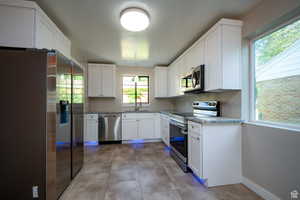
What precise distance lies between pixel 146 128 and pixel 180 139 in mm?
1743

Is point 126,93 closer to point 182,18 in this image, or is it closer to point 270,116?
point 182,18

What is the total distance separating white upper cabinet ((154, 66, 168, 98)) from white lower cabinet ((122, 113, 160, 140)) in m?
0.84

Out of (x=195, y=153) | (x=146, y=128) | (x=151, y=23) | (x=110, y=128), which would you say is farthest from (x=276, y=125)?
(x=110, y=128)

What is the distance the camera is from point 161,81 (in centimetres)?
459

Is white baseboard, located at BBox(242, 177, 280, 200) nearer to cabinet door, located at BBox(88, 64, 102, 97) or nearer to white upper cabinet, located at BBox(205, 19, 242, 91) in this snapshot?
white upper cabinet, located at BBox(205, 19, 242, 91)

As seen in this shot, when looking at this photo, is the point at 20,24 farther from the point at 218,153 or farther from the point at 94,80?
the point at 218,153

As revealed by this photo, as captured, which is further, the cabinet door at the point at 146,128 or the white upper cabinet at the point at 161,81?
the white upper cabinet at the point at 161,81

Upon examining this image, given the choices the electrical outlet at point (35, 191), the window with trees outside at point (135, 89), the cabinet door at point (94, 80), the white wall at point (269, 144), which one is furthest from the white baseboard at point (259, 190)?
the cabinet door at point (94, 80)

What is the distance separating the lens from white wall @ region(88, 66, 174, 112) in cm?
455

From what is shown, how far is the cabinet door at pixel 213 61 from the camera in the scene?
2000 mm

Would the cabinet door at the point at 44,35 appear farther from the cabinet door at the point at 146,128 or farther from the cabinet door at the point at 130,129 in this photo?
the cabinet door at the point at 146,128

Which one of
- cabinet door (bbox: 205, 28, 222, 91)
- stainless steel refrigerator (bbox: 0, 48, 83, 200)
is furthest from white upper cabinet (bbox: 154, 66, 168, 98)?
stainless steel refrigerator (bbox: 0, 48, 83, 200)

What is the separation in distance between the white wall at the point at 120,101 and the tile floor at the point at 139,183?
189 centimetres

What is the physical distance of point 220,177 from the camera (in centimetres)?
193
